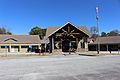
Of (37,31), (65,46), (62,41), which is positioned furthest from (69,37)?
(37,31)

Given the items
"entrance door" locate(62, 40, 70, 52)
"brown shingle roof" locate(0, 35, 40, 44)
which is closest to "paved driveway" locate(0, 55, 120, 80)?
"entrance door" locate(62, 40, 70, 52)

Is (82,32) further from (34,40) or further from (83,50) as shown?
(34,40)

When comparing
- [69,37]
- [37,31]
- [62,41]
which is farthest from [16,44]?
[37,31]

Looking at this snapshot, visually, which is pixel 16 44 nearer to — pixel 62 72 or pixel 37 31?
pixel 37 31

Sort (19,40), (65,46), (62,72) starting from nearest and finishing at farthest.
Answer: (62,72) < (65,46) < (19,40)

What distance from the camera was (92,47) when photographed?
71875 millimetres

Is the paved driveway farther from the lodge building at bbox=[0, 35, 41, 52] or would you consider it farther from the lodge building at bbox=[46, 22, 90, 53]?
the lodge building at bbox=[0, 35, 41, 52]

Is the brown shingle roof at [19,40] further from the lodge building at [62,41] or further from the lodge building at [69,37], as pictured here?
the lodge building at [69,37]

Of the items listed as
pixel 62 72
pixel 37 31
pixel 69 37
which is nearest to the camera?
pixel 62 72

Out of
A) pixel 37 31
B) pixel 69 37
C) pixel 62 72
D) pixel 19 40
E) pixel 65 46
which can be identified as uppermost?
pixel 37 31

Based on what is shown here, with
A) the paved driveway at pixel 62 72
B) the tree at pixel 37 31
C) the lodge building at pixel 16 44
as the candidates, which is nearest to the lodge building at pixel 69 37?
the lodge building at pixel 16 44

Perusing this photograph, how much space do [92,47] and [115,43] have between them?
1040cm

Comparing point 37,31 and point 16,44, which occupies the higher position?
point 37,31

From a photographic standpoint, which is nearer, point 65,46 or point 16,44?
point 65,46
